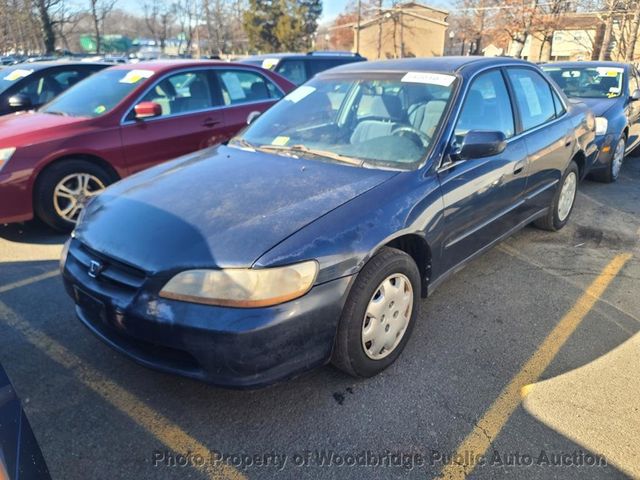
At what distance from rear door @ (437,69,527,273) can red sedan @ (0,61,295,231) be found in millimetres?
3210

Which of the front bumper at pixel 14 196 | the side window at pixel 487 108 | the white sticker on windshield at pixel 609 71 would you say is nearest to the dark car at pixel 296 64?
the white sticker on windshield at pixel 609 71

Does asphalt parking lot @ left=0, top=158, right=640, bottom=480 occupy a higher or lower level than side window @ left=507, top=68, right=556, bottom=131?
lower

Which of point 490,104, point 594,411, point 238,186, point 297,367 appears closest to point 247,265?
point 297,367

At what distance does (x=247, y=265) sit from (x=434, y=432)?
3.89 ft

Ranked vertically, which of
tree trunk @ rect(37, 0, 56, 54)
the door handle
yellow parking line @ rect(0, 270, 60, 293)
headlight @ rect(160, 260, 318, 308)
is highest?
tree trunk @ rect(37, 0, 56, 54)

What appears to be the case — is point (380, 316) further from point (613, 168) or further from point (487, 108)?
point (613, 168)

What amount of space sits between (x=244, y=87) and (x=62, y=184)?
99.4 inches

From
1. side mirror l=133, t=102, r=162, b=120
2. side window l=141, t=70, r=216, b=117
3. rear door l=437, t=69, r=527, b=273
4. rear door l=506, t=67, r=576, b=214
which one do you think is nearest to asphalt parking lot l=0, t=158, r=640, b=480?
rear door l=437, t=69, r=527, b=273

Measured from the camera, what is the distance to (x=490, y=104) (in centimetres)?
355

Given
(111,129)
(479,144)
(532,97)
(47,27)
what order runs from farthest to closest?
(47,27), (111,129), (532,97), (479,144)

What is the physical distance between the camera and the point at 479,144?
2.89 m

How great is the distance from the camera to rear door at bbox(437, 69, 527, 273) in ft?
9.98

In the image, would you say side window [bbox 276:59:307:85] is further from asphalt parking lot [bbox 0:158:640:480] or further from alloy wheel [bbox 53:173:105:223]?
asphalt parking lot [bbox 0:158:640:480]

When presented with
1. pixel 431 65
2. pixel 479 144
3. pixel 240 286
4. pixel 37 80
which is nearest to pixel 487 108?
pixel 431 65
